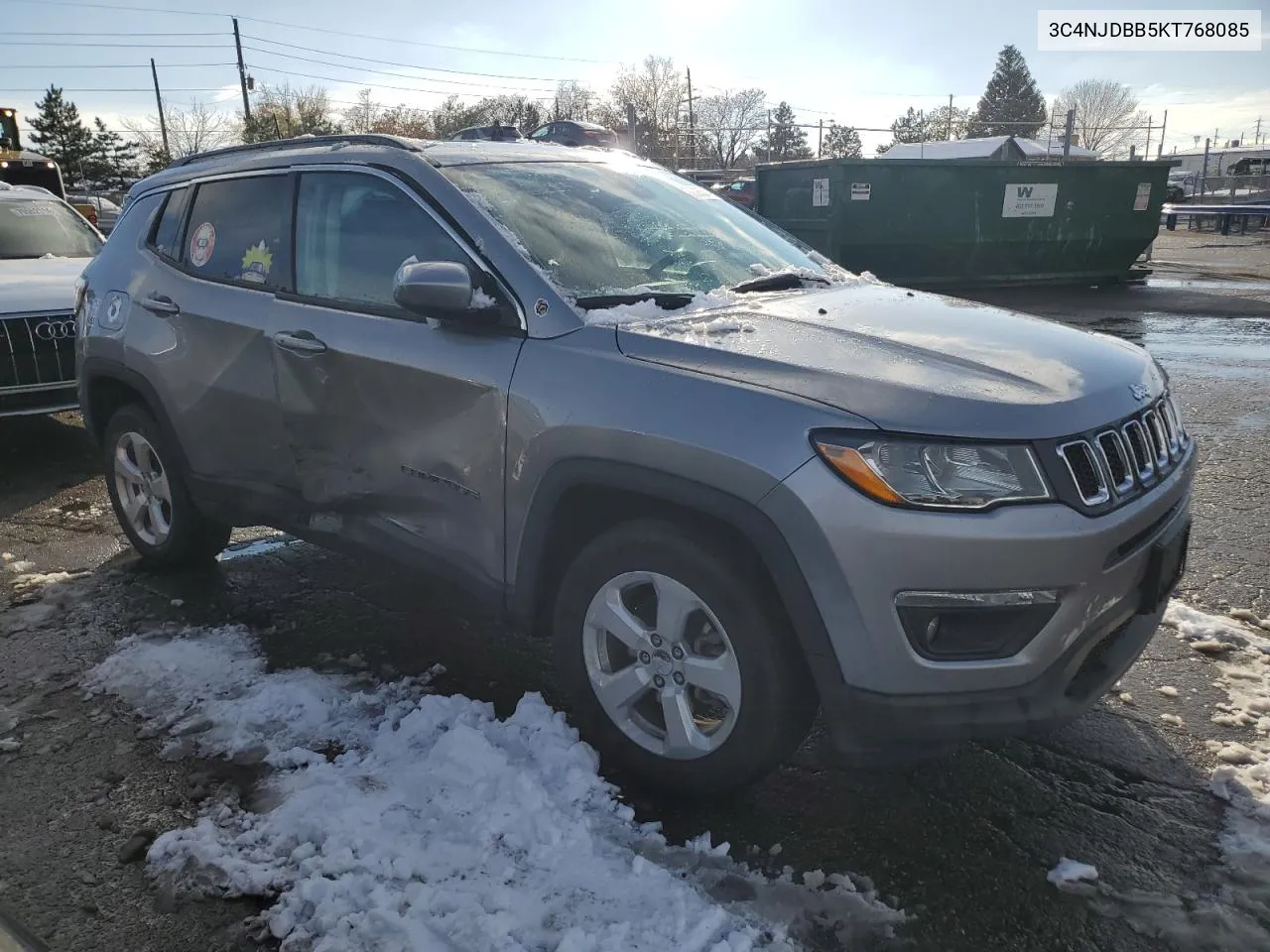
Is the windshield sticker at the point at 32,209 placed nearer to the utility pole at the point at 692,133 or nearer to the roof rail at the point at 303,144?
the roof rail at the point at 303,144

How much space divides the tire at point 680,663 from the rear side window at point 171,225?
2660mm

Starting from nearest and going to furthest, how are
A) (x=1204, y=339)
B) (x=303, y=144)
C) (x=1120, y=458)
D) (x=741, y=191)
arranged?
(x=1120, y=458), (x=303, y=144), (x=1204, y=339), (x=741, y=191)

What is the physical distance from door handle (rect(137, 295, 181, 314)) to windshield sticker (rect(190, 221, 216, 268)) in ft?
0.64

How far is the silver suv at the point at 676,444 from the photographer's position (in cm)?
223

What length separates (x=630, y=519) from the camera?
8.80 ft

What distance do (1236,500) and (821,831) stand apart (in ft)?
12.1

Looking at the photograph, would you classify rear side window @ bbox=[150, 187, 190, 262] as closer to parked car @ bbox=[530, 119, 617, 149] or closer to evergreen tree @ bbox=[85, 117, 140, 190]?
parked car @ bbox=[530, 119, 617, 149]

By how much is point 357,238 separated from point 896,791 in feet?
8.34

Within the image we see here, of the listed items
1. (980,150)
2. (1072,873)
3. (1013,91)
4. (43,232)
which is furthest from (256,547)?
(1013,91)

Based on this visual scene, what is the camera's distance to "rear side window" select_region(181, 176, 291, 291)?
3727mm

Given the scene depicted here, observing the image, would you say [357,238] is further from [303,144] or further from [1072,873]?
[1072,873]

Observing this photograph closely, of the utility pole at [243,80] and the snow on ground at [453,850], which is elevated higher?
the utility pole at [243,80]

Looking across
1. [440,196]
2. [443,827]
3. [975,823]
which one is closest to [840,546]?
[975,823]

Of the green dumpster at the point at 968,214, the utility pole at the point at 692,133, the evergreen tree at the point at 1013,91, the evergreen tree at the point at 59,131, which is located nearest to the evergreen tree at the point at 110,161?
the evergreen tree at the point at 59,131
